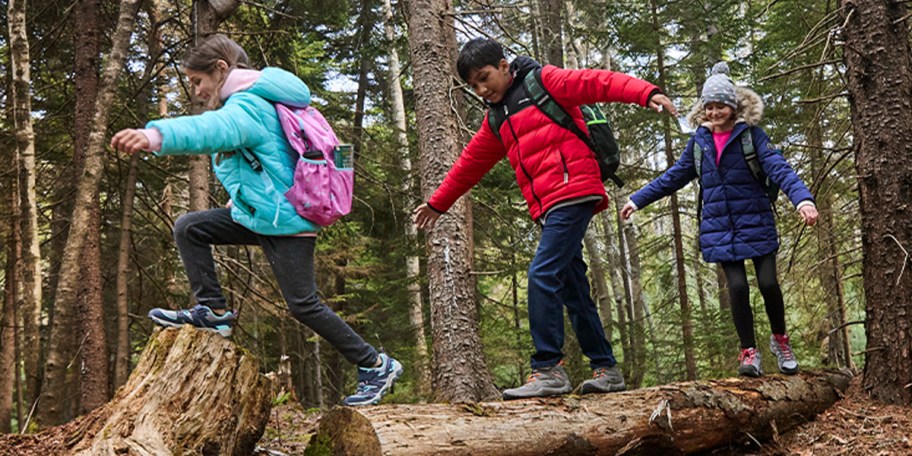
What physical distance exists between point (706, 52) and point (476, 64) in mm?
9938

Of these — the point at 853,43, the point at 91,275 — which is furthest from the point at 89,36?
the point at 853,43

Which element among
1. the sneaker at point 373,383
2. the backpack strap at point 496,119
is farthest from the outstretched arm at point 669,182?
the sneaker at point 373,383

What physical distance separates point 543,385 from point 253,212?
2.08 metres

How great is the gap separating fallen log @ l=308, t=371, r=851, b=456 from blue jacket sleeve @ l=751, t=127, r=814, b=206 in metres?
1.41

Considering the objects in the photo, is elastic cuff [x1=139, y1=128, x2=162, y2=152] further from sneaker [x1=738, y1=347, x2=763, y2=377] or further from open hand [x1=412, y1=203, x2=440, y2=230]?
sneaker [x1=738, y1=347, x2=763, y2=377]

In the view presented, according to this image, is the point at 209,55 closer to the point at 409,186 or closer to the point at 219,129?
the point at 219,129

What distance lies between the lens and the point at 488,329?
37.2 ft

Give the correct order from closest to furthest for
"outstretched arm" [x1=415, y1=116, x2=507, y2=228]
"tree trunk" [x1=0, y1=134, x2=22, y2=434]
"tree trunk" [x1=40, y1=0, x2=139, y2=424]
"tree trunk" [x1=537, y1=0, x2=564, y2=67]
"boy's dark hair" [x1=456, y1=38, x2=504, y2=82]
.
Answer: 1. "boy's dark hair" [x1=456, y1=38, x2=504, y2=82]
2. "outstretched arm" [x1=415, y1=116, x2=507, y2=228]
3. "tree trunk" [x1=40, y1=0, x2=139, y2=424]
4. "tree trunk" [x1=0, y1=134, x2=22, y2=434]
5. "tree trunk" [x1=537, y1=0, x2=564, y2=67]

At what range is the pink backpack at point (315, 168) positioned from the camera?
13.0ft

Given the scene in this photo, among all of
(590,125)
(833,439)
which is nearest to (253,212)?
(590,125)

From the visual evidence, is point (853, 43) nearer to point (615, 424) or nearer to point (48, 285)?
point (615, 424)

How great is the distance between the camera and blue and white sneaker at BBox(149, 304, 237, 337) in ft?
13.9

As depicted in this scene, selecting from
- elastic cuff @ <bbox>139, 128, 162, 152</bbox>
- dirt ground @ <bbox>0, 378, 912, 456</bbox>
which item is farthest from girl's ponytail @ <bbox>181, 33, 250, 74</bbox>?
dirt ground @ <bbox>0, 378, 912, 456</bbox>

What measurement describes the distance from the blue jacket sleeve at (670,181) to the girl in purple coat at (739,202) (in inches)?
0.5
